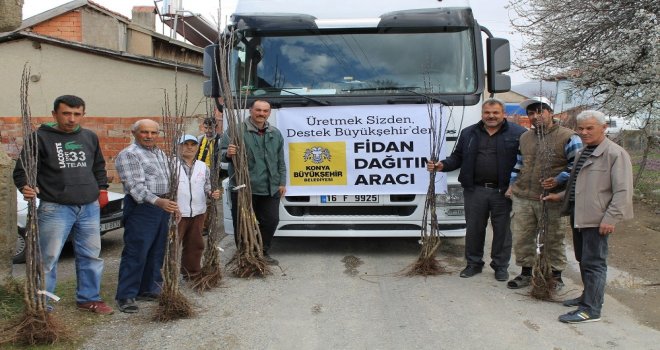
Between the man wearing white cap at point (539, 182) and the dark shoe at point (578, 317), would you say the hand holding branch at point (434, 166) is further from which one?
the dark shoe at point (578, 317)

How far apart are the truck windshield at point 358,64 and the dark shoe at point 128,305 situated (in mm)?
2724

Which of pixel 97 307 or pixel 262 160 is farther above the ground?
pixel 262 160

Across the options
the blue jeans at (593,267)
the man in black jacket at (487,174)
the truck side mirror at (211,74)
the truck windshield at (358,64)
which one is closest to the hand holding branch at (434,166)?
the man in black jacket at (487,174)

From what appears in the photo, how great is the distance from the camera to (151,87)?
13039 mm

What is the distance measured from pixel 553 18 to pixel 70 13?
13.0 metres

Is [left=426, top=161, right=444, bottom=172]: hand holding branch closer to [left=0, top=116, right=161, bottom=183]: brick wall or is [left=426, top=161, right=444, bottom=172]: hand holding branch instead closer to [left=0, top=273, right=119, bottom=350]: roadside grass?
[left=0, top=273, right=119, bottom=350]: roadside grass

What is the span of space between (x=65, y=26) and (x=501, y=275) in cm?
1512

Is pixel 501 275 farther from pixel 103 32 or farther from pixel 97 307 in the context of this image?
pixel 103 32

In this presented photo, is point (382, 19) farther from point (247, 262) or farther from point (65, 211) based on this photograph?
point (65, 211)

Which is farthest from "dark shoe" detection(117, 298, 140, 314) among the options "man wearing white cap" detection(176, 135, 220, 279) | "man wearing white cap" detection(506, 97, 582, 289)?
"man wearing white cap" detection(506, 97, 582, 289)

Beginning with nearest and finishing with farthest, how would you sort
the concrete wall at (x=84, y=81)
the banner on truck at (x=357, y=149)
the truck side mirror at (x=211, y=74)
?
1. the banner on truck at (x=357, y=149)
2. the truck side mirror at (x=211, y=74)
3. the concrete wall at (x=84, y=81)

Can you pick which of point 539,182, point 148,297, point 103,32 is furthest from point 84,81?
point 539,182

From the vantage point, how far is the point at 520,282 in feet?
17.9

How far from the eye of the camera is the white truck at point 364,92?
6250 mm
